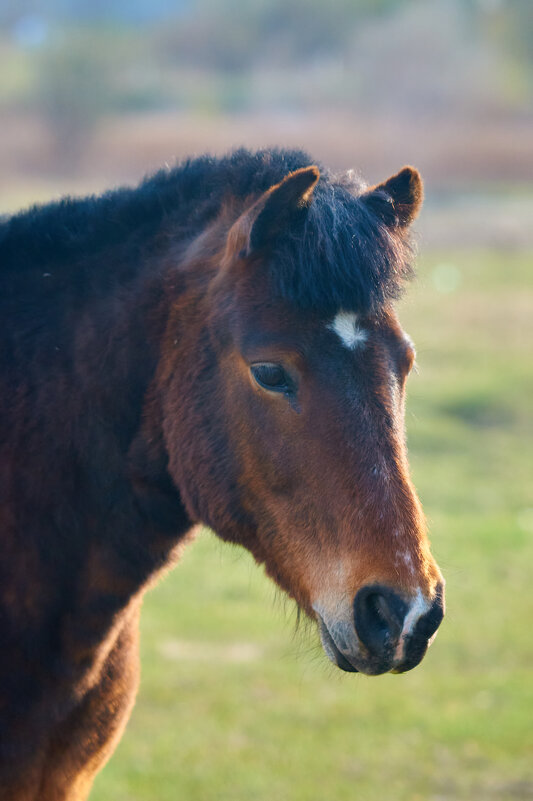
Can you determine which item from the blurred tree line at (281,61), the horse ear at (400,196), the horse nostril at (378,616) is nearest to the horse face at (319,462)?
the horse nostril at (378,616)

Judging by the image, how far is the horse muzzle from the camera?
7.72ft

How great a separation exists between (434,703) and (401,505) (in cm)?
576

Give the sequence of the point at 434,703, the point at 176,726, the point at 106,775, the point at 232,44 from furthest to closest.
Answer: the point at 232,44, the point at 434,703, the point at 176,726, the point at 106,775

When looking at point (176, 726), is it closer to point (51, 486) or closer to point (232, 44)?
point (51, 486)

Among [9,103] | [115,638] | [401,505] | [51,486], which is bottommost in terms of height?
[9,103]

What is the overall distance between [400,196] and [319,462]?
3.33 ft

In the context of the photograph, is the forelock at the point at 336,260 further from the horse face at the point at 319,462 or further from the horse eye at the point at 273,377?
the horse eye at the point at 273,377

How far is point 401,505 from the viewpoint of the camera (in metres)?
2.46

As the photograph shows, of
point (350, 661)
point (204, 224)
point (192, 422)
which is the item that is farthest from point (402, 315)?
point (350, 661)

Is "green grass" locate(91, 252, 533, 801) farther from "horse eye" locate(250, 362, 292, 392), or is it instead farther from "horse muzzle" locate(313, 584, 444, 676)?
"horse eye" locate(250, 362, 292, 392)

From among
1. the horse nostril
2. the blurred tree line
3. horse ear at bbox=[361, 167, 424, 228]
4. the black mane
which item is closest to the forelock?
the black mane

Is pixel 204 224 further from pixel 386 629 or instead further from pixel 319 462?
pixel 386 629

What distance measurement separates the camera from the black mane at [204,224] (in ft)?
8.66

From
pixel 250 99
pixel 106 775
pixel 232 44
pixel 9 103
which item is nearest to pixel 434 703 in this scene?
pixel 106 775
